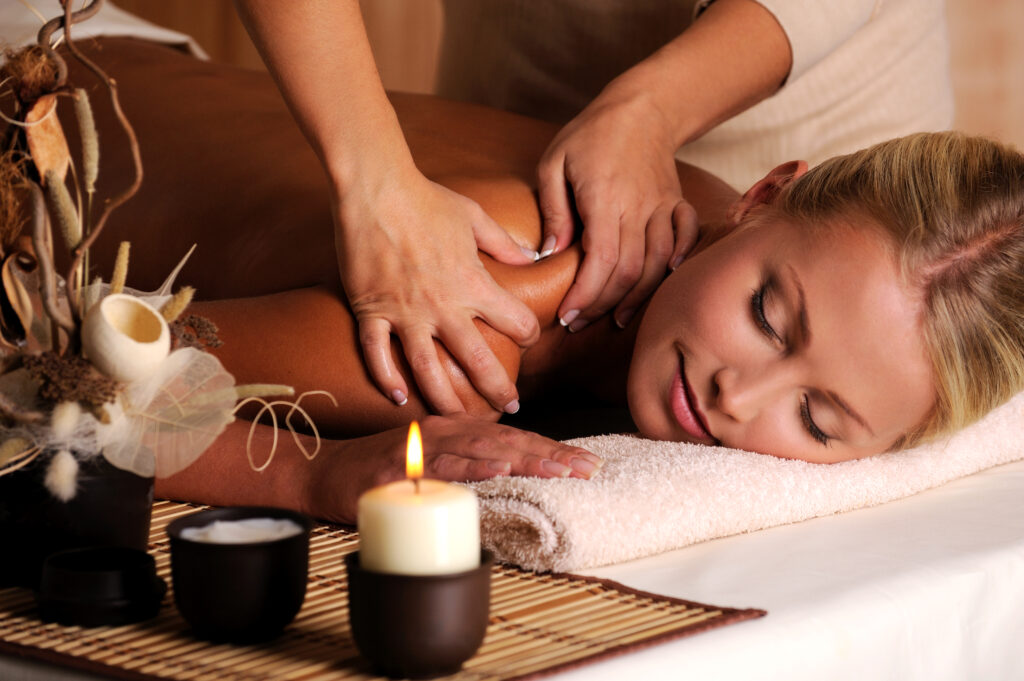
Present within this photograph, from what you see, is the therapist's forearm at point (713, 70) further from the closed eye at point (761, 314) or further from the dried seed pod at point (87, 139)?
the dried seed pod at point (87, 139)

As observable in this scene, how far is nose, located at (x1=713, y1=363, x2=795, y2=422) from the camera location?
1.17 metres

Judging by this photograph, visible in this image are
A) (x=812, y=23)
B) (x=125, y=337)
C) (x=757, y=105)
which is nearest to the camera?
(x=125, y=337)

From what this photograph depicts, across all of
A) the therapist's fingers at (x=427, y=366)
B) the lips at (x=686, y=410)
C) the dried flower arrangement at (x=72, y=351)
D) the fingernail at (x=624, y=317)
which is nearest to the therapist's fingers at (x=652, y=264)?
the fingernail at (x=624, y=317)

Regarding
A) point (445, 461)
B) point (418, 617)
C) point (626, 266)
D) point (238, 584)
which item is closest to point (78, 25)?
point (626, 266)

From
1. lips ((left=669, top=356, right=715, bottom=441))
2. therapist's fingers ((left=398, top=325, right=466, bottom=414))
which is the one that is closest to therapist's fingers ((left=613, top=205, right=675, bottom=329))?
lips ((left=669, top=356, right=715, bottom=441))

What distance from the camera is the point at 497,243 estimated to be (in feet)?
4.21

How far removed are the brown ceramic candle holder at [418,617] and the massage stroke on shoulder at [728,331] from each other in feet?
1.14

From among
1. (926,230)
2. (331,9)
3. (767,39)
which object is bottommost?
(926,230)

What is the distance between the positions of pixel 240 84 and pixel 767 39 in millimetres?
848

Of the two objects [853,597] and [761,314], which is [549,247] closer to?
[761,314]

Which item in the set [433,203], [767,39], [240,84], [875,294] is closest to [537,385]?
[433,203]

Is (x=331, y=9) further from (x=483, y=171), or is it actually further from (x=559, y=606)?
(x=559, y=606)

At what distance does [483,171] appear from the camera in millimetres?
1474

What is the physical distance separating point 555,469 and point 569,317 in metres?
0.41
